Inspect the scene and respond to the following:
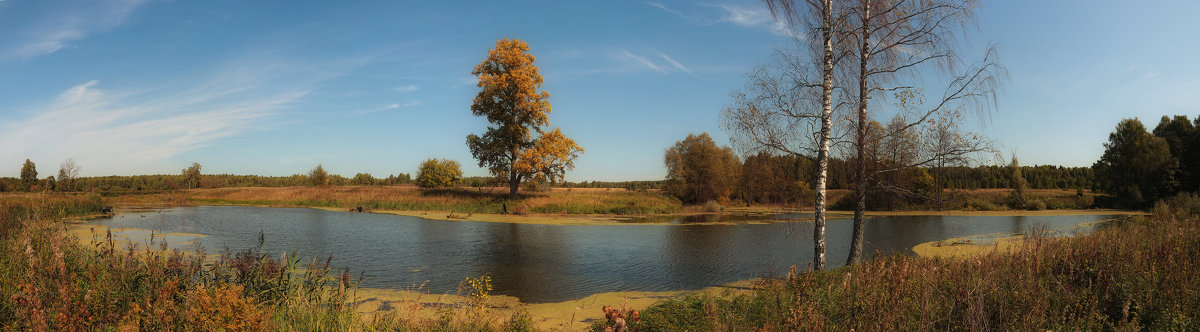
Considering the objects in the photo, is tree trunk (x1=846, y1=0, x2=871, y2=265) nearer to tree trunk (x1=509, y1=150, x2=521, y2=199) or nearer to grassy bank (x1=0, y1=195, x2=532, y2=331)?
grassy bank (x1=0, y1=195, x2=532, y2=331)

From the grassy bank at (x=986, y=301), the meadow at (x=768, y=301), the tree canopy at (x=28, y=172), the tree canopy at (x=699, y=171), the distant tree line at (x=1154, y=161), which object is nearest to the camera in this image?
the meadow at (x=768, y=301)

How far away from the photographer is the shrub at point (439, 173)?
6087 cm

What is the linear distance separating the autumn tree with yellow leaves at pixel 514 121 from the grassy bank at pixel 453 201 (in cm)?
216

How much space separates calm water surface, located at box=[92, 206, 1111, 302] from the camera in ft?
35.5

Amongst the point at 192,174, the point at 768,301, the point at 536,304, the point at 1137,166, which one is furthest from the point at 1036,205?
the point at 192,174

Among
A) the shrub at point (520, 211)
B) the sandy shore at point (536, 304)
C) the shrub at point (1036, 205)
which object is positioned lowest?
the sandy shore at point (536, 304)

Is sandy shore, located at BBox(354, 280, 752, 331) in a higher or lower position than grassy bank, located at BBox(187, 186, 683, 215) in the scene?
lower

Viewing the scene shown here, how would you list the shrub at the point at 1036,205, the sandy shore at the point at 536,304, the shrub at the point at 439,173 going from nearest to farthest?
the sandy shore at the point at 536,304 < the shrub at the point at 1036,205 < the shrub at the point at 439,173

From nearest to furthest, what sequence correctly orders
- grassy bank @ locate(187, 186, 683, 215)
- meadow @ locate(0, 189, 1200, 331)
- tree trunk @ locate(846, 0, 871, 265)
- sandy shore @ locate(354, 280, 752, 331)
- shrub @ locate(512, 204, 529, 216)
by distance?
meadow @ locate(0, 189, 1200, 331), sandy shore @ locate(354, 280, 752, 331), tree trunk @ locate(846, 0, 871, 265), shrub @ locate(512, 204, 529, 216), grassy bank @ locate(187, 186, 683, 215)

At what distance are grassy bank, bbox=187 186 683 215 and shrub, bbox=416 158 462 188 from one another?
62.5 ft

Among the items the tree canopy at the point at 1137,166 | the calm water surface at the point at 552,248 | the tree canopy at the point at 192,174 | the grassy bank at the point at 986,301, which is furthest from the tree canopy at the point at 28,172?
the tree canopy at the point at 1137,166

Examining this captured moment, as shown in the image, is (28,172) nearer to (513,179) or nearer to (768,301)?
(513,179)

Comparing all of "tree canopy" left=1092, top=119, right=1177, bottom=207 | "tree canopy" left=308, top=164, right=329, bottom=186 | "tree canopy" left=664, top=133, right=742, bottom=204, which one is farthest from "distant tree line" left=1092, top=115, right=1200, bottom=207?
"tree canopy" left=308, top=164, right=329, bottom=186

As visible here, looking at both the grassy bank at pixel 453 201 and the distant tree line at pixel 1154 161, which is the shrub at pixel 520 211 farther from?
the distant tree line at pixel 1154 161
